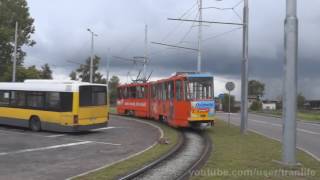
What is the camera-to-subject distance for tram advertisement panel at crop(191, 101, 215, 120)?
92.5 ft

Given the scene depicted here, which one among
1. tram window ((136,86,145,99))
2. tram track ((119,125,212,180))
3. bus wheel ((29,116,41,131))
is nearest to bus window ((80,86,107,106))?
bus wheel ((29,116,41,131))

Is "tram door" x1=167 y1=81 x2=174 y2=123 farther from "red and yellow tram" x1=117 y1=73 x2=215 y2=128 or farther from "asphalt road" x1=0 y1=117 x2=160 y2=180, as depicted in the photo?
"asphalt road" x1=0 y1=117 x2=160 y2=180

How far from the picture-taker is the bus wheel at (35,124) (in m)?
28.4

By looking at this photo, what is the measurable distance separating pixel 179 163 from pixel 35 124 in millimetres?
14024

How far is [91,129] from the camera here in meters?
28.0

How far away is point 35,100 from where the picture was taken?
1131 inches

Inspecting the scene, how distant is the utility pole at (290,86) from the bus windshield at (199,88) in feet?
44.3

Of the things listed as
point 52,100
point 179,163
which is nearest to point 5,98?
point 52,100

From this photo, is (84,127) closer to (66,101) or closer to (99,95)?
(66,101)

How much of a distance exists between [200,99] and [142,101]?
13625mm

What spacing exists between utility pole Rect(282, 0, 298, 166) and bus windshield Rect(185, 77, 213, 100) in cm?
1350

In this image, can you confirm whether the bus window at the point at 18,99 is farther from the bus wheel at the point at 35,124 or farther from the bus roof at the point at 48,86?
the bus wheel at the point at 35,124

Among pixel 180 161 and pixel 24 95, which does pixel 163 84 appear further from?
pixel 180 161

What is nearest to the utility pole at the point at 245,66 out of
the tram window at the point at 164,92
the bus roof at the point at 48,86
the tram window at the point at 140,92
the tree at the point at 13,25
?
the tram window at the point at 164,92
